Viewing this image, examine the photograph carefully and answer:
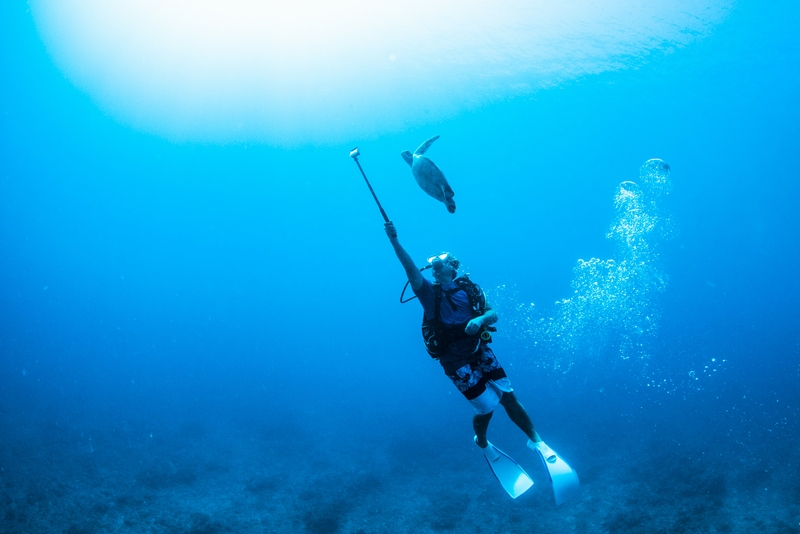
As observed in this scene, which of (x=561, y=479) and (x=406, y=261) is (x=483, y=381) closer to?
(x=561, y=479)

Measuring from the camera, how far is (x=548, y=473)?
4.16m

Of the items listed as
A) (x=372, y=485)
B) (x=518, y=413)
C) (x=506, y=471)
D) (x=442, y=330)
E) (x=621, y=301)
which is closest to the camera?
(x=442, y=330)

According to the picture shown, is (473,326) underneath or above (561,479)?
above

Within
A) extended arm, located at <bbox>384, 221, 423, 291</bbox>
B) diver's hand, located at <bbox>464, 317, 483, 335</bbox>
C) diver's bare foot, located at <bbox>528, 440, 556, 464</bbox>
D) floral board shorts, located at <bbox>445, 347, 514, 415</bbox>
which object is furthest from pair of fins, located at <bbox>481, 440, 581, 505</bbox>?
extended arm, located at <bbox>384, 221, 423, 291</bbox>

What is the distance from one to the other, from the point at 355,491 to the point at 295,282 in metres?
72.6

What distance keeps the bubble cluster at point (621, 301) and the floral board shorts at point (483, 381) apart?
1979 cm

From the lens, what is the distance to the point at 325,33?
23.6 m

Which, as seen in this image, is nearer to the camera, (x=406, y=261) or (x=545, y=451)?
(x=406, y=261)

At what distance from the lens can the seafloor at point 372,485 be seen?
26.7 feet

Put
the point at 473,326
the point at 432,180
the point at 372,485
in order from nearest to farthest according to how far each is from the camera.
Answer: the point at 432,180, the point at 473,326, the point at 372,485

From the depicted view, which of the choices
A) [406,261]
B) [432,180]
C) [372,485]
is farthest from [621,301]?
[432,180]

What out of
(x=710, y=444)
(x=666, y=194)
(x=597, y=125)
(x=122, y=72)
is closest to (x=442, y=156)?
(x=597, y=125)

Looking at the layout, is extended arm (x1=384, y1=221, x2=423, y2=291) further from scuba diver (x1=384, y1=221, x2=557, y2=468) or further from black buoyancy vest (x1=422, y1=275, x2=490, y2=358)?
black buoyancy vest (x1=422, y1=275, x2=490, y2=358)

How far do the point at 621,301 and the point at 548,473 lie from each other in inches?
1209
